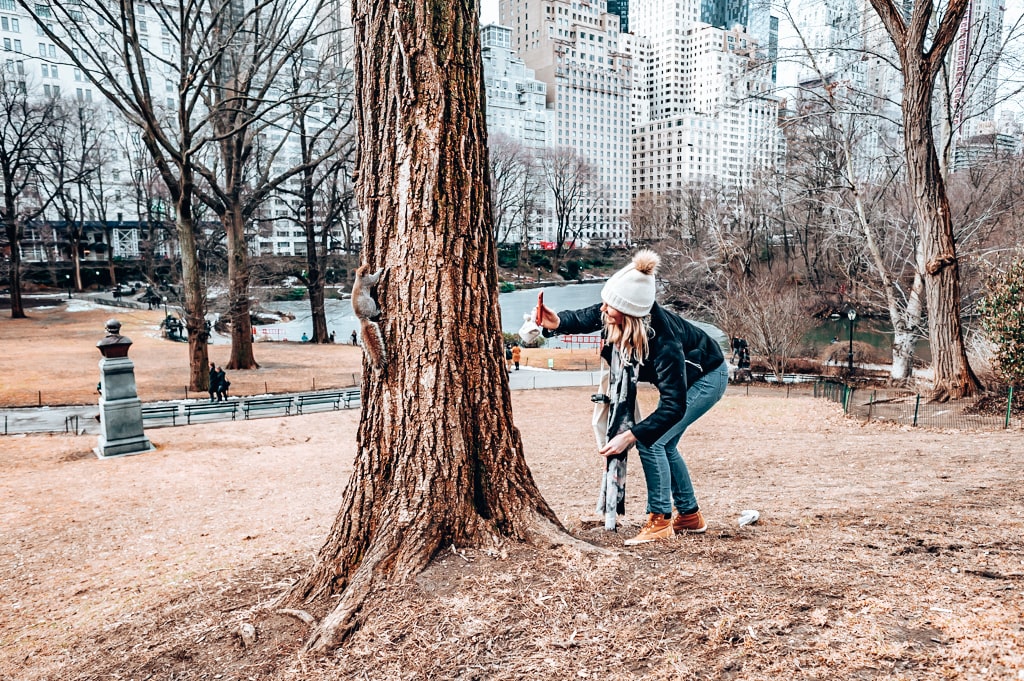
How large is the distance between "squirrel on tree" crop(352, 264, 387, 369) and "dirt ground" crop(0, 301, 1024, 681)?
3.54ft

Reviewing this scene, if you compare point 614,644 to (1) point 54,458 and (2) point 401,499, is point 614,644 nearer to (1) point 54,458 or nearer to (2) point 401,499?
(2) point 401,499

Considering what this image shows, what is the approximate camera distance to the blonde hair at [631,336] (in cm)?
376

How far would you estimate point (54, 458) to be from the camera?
1214cm

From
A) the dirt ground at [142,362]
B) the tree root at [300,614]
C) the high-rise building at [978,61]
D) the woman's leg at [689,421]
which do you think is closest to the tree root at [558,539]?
the woman's leg at [689,421]

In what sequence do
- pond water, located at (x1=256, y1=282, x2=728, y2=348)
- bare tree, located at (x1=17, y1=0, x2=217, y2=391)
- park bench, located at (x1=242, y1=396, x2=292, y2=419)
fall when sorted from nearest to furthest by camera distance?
1. park bench, located at (x1=242, y1=396, x2=292, y2=419)
2. bare tree, located at (x1=17, y1=0, x2=217, y2=391)
3. pond water, located at (x1=256, y1=282, x2=728, y2=348)

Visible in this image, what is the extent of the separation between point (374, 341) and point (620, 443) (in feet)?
4.74

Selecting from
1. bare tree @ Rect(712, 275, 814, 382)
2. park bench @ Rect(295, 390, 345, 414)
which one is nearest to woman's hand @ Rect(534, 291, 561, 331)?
park bench @ Rect(295, 390, 345, 414)

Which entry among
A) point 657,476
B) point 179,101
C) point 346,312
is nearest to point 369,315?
point 657,476

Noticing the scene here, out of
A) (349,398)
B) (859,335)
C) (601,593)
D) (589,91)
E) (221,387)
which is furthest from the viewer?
(589,91)

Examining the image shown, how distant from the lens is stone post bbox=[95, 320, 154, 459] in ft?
40.1

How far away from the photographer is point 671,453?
13.5 feet

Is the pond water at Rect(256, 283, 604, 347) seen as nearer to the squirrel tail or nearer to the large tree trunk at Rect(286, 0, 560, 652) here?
the large tree trunk at Rect(286, 0, 560, 652)

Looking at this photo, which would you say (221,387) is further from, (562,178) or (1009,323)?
(562,178)

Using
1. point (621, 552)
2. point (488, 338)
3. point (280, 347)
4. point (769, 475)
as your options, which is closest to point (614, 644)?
point (621, 552)
